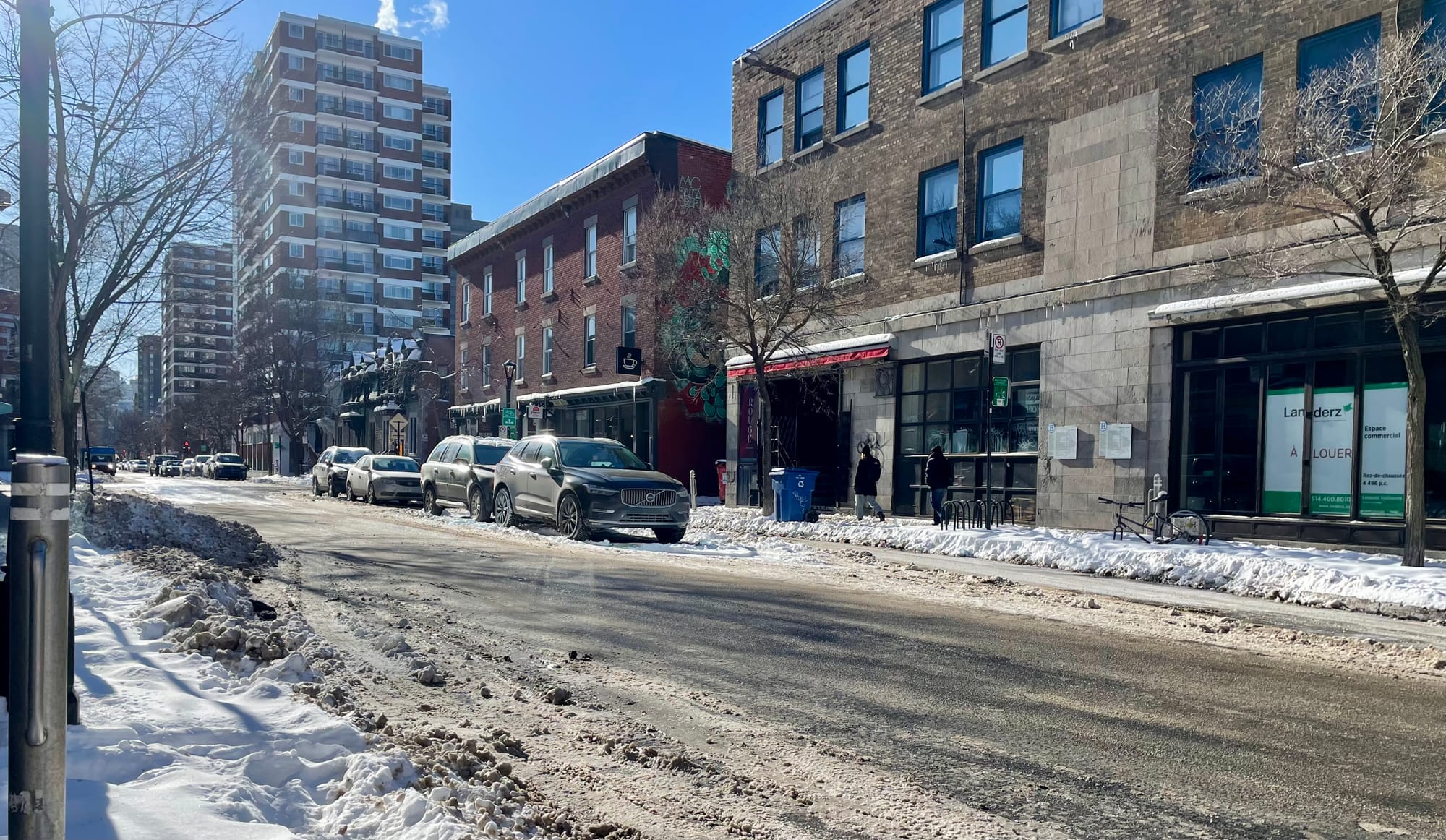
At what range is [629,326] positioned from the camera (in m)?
31.8

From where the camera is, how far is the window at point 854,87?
23.1m

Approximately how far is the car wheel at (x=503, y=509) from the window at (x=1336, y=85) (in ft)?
43.3

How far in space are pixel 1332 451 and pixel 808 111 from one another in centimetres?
1511

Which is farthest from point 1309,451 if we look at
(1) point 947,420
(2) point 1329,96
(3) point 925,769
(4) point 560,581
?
(3) point 925,769

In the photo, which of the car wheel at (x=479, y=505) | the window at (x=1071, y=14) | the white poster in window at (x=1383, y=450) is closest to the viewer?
the white poster in window at (x=1383, y=450)

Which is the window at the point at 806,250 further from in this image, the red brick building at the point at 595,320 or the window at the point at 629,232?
the window at the point at 629,232

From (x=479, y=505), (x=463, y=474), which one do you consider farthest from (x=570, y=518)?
(x=463, y=474)

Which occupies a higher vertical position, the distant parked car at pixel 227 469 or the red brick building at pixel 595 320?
the red brick building at pixel 595 320

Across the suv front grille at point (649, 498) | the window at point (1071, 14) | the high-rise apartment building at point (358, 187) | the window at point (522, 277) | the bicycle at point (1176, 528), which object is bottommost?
the bicycle at point (1176, 528)

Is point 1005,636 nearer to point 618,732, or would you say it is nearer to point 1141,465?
point 618,732

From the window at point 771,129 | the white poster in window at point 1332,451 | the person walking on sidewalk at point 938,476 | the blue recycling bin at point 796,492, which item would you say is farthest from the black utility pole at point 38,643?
the window at point 771,129

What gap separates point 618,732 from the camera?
16.1ft

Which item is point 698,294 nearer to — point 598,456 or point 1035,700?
point 598,456

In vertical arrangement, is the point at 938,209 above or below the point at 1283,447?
above
